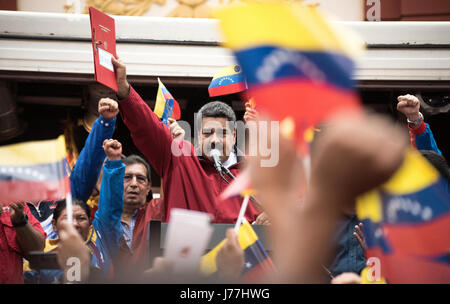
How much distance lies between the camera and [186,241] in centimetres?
134

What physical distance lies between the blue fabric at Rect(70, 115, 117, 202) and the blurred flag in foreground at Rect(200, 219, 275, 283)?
1.35 metres

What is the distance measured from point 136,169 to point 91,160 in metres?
0.41

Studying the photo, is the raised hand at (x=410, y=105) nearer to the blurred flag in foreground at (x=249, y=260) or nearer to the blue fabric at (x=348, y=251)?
the blue fabric at (x=348, y=251)

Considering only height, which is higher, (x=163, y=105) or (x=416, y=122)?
(x=163, y=105)

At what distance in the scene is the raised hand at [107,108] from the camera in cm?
278

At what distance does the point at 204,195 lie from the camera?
2.94 meters

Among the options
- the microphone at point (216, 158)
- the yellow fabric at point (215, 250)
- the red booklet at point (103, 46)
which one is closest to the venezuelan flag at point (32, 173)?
the yellow fabric at point (215, 250)

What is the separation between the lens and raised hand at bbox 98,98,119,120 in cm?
278

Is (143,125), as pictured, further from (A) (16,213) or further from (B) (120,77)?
(A) (16,213)

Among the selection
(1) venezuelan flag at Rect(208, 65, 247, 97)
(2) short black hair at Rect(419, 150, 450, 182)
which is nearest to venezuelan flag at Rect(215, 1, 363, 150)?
(2) short black hair at Rect(419, 150, 450, 182)

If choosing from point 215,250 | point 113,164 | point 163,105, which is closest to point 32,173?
point 215,250

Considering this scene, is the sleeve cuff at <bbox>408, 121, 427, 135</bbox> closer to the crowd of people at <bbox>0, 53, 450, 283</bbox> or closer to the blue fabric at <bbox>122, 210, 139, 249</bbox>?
the crowd of people at <bbox>0, 53, 450, 283</bbox>

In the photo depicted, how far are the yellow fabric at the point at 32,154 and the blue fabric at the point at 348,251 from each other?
1244mm
